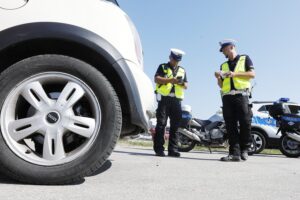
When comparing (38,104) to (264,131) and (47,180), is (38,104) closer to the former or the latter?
(47,180)

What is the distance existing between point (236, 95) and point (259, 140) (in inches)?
175

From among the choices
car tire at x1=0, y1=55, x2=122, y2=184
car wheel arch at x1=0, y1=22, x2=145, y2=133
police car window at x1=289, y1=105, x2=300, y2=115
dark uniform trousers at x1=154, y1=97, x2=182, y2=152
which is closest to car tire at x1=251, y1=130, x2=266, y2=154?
police car window at x1=289, y1=105, x2=300, y2=115

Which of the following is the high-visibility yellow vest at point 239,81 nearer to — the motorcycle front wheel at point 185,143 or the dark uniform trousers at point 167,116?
the dark uniform trousers at point 167,116

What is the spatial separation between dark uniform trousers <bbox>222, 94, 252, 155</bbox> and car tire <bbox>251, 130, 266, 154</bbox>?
158 inches

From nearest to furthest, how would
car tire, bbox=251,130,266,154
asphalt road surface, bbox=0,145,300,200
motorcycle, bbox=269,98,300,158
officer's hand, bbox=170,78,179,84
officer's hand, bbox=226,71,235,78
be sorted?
asphalt road surface, bbox=0,145,300,200
officer's hand, bbox=226,71,235,78
officer's hand, bbox=170,78,179,84
motorcycle, bbox=269,98,300,158
car tire, bbox=251,130,266,154

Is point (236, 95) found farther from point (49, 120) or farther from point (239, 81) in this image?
point (49, 120)

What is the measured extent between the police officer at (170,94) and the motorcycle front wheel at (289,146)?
3419mm

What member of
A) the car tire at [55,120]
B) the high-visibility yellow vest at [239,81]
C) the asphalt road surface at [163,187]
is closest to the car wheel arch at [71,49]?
the car tire at [55,120]

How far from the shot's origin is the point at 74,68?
2512mm

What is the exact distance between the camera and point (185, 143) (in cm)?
856

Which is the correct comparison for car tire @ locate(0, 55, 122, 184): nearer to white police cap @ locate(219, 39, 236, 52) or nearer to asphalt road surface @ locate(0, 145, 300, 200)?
asphalt road surface @ locate(0, 145, 300, 200)

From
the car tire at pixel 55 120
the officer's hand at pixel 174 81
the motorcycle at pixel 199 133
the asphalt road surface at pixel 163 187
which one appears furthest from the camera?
the motorcycle at pixel 199 133

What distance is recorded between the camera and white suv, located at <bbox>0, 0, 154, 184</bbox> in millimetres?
2395

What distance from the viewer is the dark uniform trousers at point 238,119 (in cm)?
513
